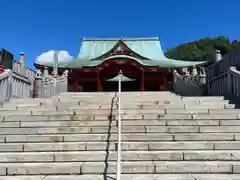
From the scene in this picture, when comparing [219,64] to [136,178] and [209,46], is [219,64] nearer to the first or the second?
[136,178]

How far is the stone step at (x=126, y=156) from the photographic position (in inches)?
161

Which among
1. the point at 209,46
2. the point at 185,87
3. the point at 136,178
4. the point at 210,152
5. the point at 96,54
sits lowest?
the point at 136,178

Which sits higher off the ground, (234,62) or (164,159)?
(234,62)

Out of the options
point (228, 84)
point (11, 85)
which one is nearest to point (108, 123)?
point (11, 85)

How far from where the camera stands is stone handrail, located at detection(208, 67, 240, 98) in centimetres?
706

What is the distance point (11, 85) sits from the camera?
7.85 meters

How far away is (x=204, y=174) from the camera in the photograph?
371cm

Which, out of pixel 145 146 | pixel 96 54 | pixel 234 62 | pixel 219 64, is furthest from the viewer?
pixel 96 54

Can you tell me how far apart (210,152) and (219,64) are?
751cm

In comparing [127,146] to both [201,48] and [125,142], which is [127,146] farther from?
[201,48]

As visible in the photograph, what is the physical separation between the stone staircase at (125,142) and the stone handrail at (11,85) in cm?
125

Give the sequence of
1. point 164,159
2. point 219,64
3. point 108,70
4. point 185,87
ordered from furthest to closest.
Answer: point 108,70 → point 185,87 → point 219,64 → point 164,159

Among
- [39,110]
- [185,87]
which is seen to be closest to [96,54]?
[185,87]

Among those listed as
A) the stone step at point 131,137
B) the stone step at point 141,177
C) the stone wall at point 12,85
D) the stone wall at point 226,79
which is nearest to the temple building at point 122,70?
the stone wall at point 226,79
